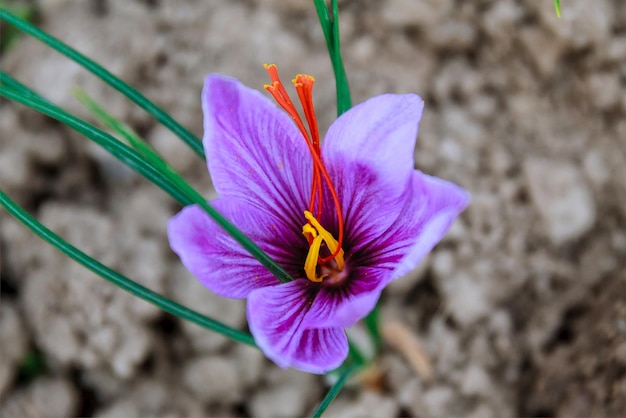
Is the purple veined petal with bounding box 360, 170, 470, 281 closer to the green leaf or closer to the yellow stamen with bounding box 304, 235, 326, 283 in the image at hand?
the yellow stamen with bounding box 304, 235, 326, 283

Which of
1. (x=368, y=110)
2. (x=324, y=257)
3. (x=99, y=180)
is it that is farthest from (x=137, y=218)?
(x=368, y=110)

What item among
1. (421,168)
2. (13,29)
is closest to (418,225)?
(421,168)

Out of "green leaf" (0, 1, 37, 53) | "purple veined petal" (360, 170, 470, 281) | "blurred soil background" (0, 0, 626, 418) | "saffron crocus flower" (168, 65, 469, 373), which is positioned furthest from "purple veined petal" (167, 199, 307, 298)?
"green leaf" (0, 1, 37, 53)

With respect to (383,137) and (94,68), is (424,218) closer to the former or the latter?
(383,137)

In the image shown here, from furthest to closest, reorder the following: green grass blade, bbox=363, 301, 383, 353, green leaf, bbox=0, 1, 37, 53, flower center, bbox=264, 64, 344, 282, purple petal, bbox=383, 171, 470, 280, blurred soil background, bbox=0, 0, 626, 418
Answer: green leaf, bbox=0, 1, 37, 53
blurred soil background, bbox=0, 0, 626, 418
green grass blade, bbox=363, 301, 383, 353
flower center, bbox=264, 64, 344, 282
purple petal, bbox=383, 171, 470, 280

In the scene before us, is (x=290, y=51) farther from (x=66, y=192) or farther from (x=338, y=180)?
(x=338, y=180)

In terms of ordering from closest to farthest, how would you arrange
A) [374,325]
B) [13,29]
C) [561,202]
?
1. [374,325]
2. [561,202]
3. [13,29]

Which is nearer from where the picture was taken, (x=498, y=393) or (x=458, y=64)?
(x=498, y=393)
